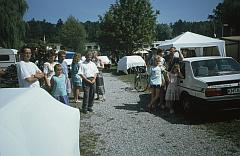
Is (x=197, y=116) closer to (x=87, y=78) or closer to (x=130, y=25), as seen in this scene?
(x=87, y=78)

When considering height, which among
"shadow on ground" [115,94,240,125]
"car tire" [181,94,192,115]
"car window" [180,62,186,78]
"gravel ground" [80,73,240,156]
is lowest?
"gravel ground" [80,73,240,156]

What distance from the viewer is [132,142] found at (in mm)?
6766

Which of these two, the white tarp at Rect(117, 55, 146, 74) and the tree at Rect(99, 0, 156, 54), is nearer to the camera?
the white tarp at Rect(117, 55, 146, 74)

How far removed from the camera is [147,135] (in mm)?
7305

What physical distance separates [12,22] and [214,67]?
29.1 meters

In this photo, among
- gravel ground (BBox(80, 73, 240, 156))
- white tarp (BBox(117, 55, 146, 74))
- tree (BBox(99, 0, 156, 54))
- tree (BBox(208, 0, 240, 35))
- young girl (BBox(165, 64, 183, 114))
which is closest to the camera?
gravel ground (BBox(80, 73, 240, 156))

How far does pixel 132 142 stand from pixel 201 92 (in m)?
2.43

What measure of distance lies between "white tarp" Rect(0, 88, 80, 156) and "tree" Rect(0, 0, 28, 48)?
106 ft

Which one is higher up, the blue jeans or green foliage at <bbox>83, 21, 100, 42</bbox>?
green foliage at <bbox>83, 21, 100, 42</bbox>

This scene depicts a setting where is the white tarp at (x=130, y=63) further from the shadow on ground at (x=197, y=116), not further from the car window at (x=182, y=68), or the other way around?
the car window at (x=182, y=68)

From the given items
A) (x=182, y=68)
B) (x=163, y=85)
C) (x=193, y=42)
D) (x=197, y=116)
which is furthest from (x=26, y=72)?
(x=193, y=42)

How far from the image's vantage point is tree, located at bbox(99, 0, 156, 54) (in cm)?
4221

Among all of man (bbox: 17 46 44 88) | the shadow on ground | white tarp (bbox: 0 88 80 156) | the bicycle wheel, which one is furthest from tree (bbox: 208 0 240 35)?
white tarp (bbox: 0 88 80 156)

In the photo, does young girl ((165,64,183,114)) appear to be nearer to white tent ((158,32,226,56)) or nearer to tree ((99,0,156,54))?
white tent ((158,32,226,56))
